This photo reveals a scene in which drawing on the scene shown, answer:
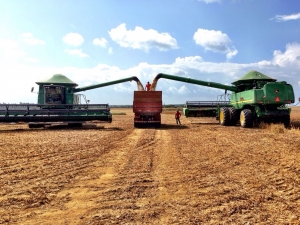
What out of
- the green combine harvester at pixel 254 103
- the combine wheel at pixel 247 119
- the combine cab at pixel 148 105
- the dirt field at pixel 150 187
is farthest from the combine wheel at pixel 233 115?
the dirt field at pixel 150 187

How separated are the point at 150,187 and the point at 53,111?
14444 millimetres

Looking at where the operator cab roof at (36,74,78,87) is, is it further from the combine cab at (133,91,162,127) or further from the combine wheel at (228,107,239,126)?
the combine wheel at (228,107,239,126)

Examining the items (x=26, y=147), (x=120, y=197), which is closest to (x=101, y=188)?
(x=120, y=197)

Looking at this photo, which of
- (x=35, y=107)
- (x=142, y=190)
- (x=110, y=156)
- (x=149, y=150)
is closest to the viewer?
(x=142, y=190)

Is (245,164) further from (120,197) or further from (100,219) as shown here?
(100,219)

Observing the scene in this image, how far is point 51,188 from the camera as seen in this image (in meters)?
5.27

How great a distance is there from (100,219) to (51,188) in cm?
183

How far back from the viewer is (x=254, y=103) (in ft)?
58.6

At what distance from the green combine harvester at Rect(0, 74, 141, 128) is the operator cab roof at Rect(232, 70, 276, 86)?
1080 centimetres

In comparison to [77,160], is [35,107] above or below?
above

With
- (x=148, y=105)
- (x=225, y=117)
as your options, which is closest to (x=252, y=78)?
(x=225, y=117)

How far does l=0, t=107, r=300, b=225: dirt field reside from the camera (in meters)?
3.98

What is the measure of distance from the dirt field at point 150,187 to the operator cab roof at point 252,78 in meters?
12.9

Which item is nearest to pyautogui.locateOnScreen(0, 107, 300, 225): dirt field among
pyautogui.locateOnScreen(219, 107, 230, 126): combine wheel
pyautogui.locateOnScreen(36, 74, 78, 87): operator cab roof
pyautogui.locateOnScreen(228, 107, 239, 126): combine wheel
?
pyautogui.locateOnScreen(228, 107, 239, 126): combine wheel
